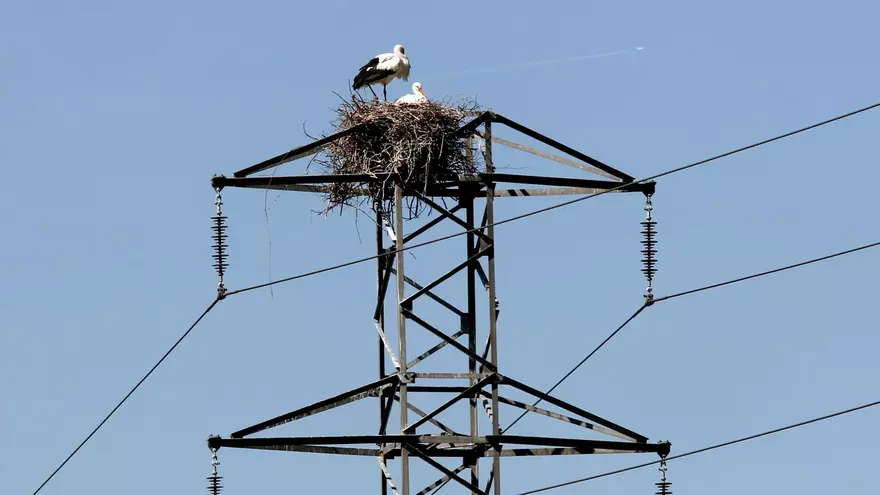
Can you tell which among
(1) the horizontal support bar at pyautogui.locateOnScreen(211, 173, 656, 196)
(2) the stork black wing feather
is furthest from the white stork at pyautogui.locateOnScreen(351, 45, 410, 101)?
(1) the horizontal support bar at pyautogui.locateOnScreen(211, 173, 656, 196)

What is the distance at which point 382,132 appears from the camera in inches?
1045

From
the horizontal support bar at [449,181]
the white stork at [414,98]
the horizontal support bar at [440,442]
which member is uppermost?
the white stork at [414,98]

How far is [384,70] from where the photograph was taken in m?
30.2

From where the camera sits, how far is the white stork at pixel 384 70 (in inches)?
1172

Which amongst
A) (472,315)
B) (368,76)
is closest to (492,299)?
(472,315)

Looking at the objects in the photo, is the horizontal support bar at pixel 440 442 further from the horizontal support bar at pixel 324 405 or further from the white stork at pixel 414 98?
the white stork at pixel 414 98

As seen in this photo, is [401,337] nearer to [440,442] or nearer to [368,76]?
[440,442]

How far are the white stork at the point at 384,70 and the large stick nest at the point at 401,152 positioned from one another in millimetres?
2674

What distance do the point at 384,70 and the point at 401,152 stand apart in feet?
14.1

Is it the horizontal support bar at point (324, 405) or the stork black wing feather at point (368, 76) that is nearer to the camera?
the horizontal support bar at point (324, 405)

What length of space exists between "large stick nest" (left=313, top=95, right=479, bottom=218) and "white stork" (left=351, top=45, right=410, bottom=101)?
2674 mm

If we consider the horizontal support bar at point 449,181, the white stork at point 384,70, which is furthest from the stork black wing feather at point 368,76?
the horizontal support bar at point 449,181

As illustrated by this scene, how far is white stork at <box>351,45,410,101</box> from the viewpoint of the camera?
29781 millimetres

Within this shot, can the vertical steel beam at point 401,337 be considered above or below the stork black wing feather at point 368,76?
below
